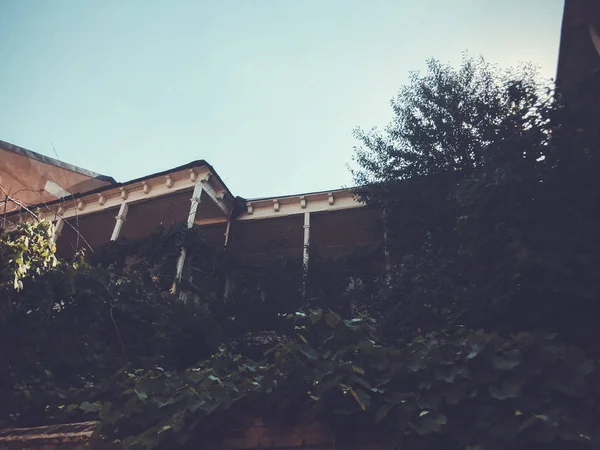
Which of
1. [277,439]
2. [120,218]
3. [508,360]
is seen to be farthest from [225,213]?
[508,360]

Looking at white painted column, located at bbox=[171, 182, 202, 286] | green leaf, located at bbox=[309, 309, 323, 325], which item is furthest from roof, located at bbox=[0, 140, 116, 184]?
green leaf, located at bbox=[309, 309, 323, 325]

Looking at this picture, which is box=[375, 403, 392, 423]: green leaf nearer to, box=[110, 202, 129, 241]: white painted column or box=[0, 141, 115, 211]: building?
box=[110, 202, 129, 241]: white painted column

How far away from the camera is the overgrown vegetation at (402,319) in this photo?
295cm

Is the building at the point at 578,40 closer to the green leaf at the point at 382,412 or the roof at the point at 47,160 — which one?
the green leaf at the point at 382,412

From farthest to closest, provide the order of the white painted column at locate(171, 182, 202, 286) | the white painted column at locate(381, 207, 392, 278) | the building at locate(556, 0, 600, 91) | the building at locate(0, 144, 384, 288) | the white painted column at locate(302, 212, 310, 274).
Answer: the building at locate(0, 144, 384, 288) → the white painted column at locate(302, 212, 310, 274) → the white painted column at locate(171, 182, 202, 286) → the white painted column at locate(381, 207, 392, 278) → the building at locate(556, 0, 600, 91)

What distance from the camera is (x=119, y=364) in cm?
614

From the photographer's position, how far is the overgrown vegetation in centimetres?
295

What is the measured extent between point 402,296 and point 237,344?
362 cm

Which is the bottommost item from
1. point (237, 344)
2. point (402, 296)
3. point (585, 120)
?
point (237, 344)

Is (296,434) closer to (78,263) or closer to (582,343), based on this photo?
(582,343)

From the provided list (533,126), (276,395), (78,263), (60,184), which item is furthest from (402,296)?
(60,184)

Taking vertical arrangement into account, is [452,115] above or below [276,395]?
above

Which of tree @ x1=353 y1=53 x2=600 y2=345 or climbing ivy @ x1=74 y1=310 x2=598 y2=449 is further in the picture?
tree @ x1=353 y1=53 x2=600 y2=345

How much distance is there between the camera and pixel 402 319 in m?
6.27
